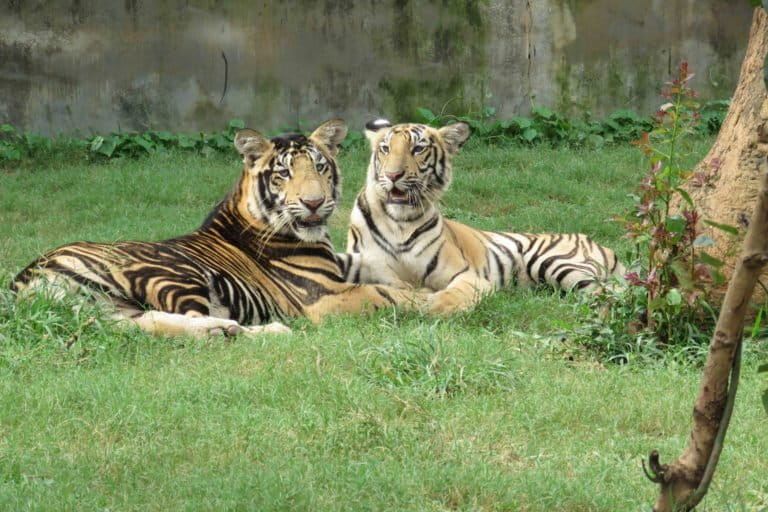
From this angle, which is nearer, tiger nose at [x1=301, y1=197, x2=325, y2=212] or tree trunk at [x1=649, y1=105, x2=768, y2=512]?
tree trunk at [x1=649, y1=105, x2=768, y2=512]

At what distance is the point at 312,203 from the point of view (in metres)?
6.97

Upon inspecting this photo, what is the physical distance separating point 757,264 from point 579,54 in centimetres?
1011

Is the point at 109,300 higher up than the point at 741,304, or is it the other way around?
the point at 741,304

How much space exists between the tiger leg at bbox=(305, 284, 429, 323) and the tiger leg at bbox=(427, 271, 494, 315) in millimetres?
80

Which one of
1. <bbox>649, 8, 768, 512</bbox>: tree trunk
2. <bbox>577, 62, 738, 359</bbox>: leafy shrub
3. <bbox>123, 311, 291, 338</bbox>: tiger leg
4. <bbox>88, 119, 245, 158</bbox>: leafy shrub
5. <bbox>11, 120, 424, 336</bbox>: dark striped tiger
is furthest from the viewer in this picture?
<bbox>88, 119, 245, 158</bbox>: leafy shrub

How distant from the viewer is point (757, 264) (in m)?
2.58

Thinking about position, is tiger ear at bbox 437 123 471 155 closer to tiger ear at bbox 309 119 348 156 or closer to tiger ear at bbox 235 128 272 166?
tiger ear at bbox 309 119 348 156

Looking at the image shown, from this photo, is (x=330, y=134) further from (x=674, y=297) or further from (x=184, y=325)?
(x=674, y=297)

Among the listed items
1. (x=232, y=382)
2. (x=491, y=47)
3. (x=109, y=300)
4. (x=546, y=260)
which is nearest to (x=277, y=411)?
(x=232, y=382)

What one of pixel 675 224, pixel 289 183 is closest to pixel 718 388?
pixel 675 224

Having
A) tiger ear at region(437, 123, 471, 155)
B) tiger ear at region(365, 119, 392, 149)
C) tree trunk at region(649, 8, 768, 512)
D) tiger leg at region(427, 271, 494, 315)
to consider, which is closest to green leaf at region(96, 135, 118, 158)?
tiger ear at region(365, 119, 392, 149)

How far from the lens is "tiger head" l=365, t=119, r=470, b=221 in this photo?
7504mm

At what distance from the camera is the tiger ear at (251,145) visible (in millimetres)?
7109

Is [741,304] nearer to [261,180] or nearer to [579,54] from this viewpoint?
[261,180]
